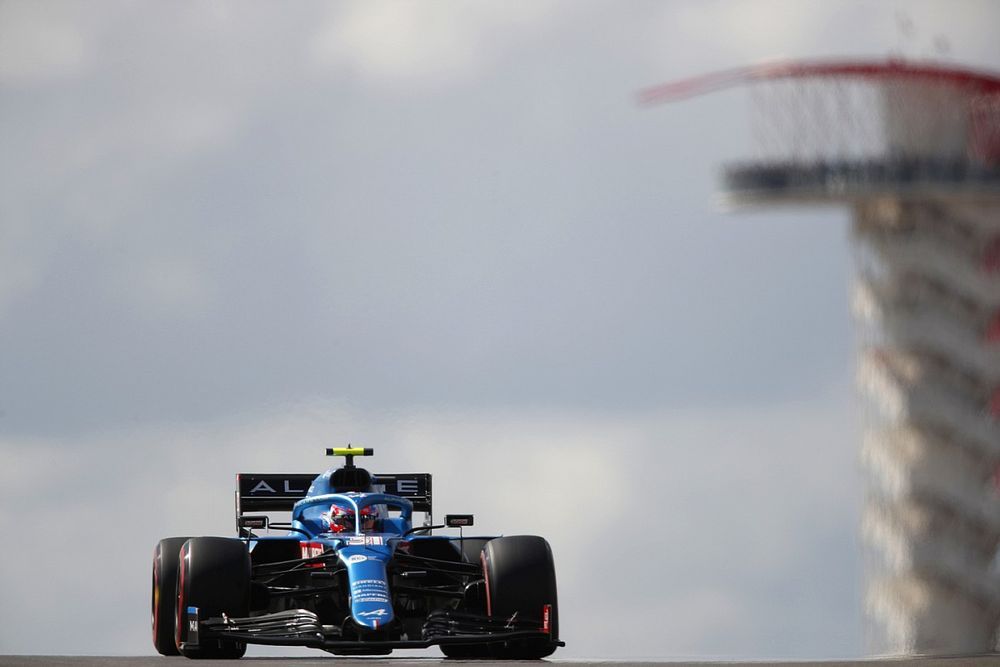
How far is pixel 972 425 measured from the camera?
82375 millimetres

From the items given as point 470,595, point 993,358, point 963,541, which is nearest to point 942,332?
point 993,358

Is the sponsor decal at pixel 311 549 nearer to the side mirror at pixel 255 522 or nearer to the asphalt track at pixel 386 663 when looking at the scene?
the side mirror at pixel 255 522

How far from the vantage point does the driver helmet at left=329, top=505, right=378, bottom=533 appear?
32.8 m

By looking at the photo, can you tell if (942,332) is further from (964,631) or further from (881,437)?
(964,631)

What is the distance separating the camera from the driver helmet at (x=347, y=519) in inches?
1291

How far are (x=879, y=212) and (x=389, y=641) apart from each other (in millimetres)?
59565

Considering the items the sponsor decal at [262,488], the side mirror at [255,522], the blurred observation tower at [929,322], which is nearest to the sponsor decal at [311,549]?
the side mirror at [255,522]

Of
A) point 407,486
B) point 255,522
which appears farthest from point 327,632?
point 407,486

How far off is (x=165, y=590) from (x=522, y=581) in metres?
4.95

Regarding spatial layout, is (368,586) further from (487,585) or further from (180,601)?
(180,601)

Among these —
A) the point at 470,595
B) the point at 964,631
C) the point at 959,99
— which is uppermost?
the point at 959,99

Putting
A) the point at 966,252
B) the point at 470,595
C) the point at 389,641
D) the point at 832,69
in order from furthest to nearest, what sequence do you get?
the point at 966,252, the point at 832,69, the point at 470,595, the point at 389,641

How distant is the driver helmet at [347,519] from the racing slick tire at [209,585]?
10.3ft

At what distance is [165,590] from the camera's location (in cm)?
3086
